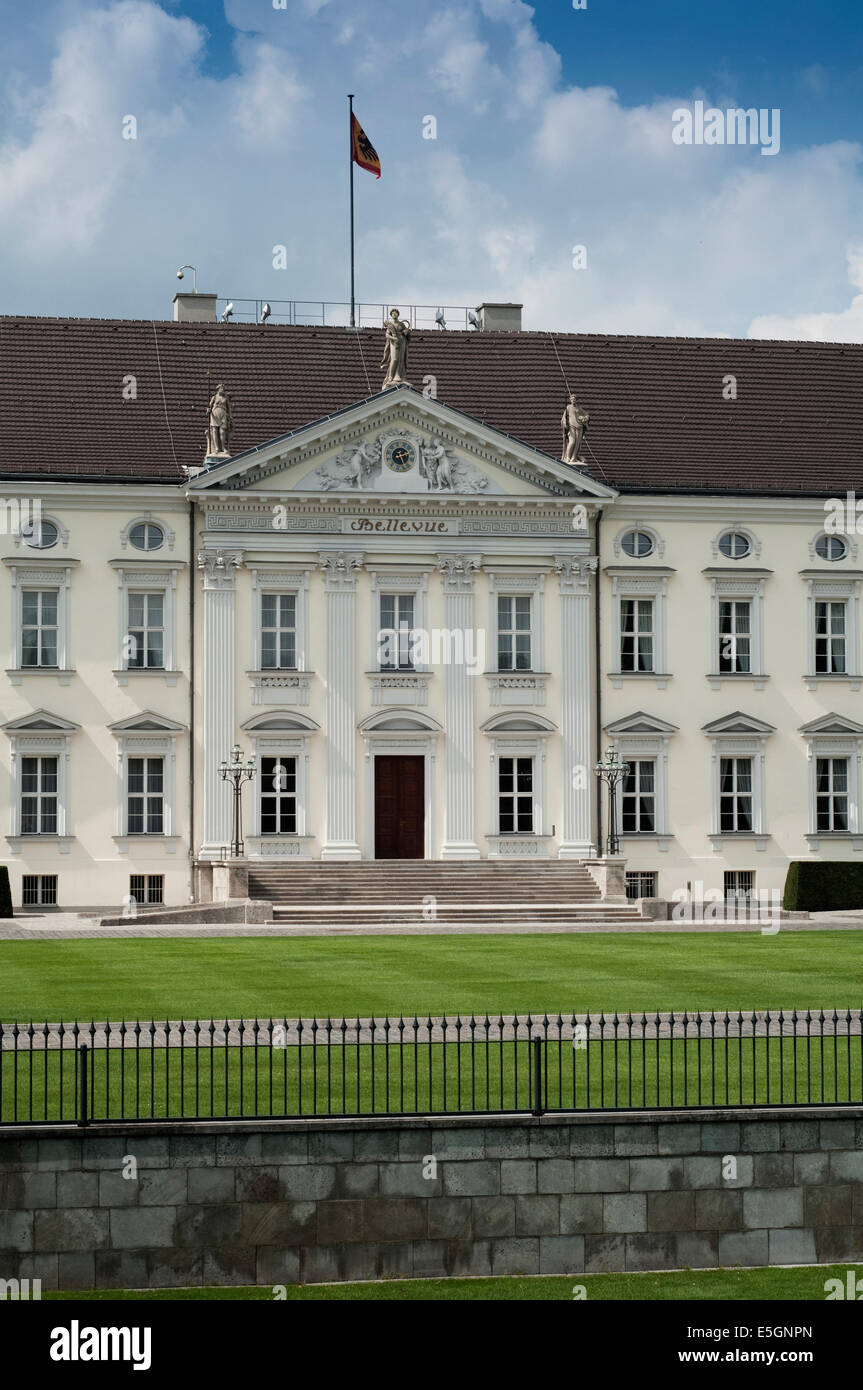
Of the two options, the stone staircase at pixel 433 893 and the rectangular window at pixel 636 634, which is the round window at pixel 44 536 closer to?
the stone staircase at pixel 433 893

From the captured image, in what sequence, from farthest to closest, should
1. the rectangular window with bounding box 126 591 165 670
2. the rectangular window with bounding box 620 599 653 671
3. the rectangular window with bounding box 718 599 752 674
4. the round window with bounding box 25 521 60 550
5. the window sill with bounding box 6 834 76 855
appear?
the rectangular window with bounding box 718 599 752 674, the rectangular window with bounding box 620 599 653 671, the rectangular window with bounding box 126 591 165 670, the round window with bounding box 25 521 60 550, the window sill with bounding box 6 834 76 855

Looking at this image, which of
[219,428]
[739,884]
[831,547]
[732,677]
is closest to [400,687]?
[219,428]

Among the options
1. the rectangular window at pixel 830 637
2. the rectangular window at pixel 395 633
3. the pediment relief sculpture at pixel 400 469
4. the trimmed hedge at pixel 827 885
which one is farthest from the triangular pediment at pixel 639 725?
the pediment relief sculpture at pixel 400 469

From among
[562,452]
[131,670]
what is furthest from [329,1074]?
[562,452]

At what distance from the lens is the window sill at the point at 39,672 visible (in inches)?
1981

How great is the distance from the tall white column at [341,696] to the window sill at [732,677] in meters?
9.29

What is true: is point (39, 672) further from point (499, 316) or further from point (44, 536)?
point (499, 316)

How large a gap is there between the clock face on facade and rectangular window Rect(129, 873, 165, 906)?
11.6 meters

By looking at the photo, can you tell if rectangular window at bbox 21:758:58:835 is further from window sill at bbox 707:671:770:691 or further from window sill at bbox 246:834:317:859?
window sill at bbox 707:671:770:691

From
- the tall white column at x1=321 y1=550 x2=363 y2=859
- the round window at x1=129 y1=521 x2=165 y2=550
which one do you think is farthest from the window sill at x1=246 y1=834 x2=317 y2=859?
the round window at x1=129 y1=521 x2=165 y2=550

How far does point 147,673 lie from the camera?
51.0 metres

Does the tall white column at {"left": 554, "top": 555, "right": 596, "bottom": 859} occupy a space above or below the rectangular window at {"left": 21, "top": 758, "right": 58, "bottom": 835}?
above

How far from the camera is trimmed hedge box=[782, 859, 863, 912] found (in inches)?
1984
